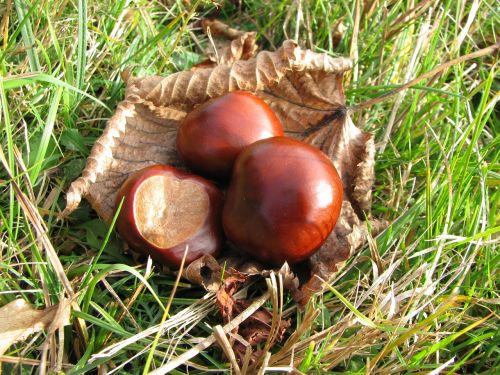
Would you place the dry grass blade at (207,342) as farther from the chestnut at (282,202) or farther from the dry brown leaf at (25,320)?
the dry brown leaf at (25,320)

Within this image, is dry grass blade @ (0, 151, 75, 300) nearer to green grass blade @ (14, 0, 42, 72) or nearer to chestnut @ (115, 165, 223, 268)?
chestnut @ (115, 165, 223, 268)

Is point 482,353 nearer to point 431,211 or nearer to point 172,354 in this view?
point 431,211

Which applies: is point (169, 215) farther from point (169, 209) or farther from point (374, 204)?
point (374, 204)

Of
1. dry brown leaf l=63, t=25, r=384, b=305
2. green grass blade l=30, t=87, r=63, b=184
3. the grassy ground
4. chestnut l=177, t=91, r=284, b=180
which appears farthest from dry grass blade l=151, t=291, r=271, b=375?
green grass blade l=30, t=87, r=63, b=184

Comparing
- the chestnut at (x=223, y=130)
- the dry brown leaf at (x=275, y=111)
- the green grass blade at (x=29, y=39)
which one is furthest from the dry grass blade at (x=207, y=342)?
the green grass blade at (x=29, y=39)

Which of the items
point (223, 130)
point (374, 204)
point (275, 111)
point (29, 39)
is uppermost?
point (29, 39)

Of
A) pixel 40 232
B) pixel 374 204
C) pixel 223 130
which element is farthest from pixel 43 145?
pixel 374 204

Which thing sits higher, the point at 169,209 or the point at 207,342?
the point at 169,209

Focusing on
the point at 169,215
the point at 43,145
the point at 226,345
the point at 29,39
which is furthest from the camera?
the point at 29,39
